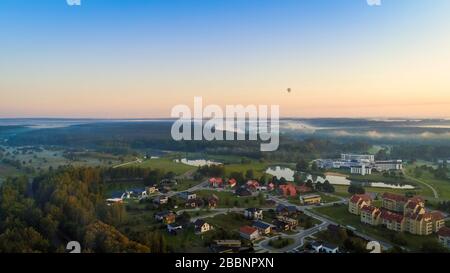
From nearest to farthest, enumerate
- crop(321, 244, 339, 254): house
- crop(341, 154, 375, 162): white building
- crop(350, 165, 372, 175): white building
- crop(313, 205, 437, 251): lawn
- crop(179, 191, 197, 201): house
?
crop(321, 244, 339, 254): house < crop(313, 205, 437, 251): lawn < crop(179, 191, 197, 201): house < crop(350, 165, 372, 175): white building < crop(341, 154, 375, 162): white building

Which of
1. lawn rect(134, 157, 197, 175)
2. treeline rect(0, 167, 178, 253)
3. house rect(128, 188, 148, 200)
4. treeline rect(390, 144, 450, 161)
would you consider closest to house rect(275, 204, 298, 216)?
treeline rect(0, 167, 178, 253)

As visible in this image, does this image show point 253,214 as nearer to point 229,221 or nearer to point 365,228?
point 229,221

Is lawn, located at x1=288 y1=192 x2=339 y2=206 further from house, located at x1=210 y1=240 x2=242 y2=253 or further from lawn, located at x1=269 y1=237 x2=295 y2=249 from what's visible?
house, located at x1=210 y1=240 x2=242 y2=253

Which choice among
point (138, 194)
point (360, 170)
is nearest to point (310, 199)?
point (360, 170)
